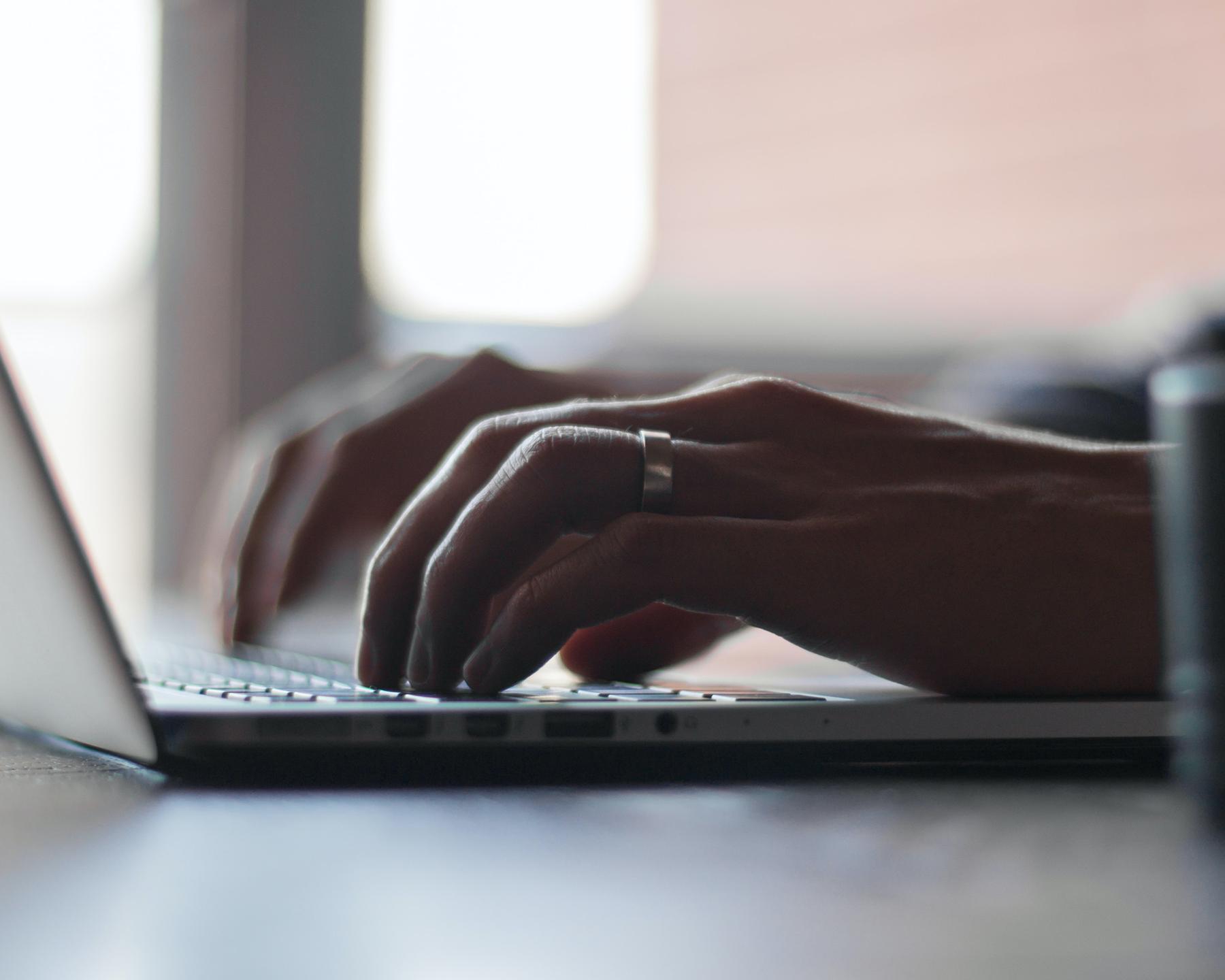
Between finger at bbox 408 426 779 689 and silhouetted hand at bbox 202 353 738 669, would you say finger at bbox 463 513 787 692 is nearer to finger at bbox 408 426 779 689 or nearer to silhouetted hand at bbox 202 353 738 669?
finger at bbox 408 426 779 689

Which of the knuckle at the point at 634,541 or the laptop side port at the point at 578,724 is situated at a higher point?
the knuckle at the point at 634,541

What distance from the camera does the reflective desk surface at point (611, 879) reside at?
0.23 m

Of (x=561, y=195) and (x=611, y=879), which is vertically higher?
(x=561, y=195)

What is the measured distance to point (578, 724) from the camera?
1.44 ft

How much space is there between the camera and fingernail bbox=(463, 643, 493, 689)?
505 mm

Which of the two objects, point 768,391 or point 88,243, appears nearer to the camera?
point 768,391

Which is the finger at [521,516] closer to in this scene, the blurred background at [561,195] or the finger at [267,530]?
the finger at [267,530]

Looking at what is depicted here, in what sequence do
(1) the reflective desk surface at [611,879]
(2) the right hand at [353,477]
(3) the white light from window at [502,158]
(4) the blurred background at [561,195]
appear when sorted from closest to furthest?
(1) the reflective desk surface at [611,879]
(2) the right hand at [353,477]
(4) the blurred background at [561,195]
(3) the white light from window at [502,158]

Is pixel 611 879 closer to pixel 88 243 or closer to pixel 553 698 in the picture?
pixel 553 698

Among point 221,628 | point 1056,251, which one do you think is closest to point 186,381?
point 221,628

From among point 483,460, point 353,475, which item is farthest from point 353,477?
point 483,460

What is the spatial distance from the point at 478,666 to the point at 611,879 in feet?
0.73

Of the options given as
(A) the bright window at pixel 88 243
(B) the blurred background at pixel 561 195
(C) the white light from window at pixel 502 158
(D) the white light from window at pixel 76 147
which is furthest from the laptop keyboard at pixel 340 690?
(C) the white light from window at pixel 502 158

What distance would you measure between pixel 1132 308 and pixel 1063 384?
2392 millimetres
